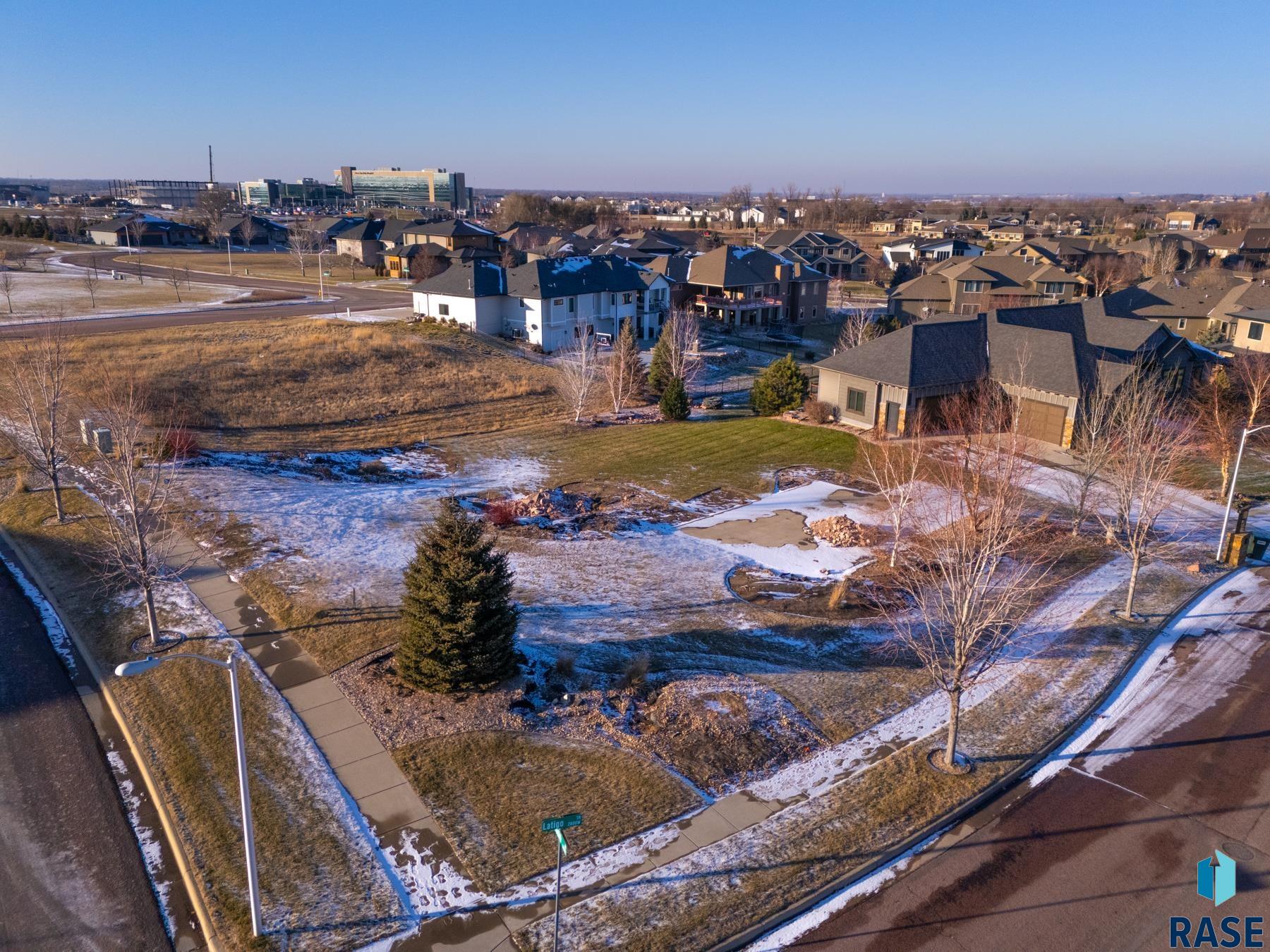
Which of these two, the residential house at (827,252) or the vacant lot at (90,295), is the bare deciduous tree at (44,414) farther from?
the residential house at (827,252)

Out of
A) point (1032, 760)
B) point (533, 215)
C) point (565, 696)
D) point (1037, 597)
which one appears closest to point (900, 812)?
point (1032, 760)

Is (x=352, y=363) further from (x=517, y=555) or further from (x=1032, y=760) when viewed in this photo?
(x=1032, y=760)

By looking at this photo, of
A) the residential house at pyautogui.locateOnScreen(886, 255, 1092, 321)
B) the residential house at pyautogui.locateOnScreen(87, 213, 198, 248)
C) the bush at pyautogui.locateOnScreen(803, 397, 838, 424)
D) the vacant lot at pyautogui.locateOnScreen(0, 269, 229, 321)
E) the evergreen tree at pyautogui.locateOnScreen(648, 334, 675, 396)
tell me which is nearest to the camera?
the bush at pyautogui.locateOnScreen(803, 397, 838, 424)

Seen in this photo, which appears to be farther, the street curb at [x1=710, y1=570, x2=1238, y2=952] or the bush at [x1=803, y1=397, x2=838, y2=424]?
the bush at [x1=803, y1=397, x2=838, y2=424]

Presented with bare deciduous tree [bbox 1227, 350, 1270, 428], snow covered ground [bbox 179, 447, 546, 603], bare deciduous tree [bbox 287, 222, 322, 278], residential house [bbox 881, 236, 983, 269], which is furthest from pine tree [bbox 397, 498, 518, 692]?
residential house [bbox 881, 236, 983, 269]

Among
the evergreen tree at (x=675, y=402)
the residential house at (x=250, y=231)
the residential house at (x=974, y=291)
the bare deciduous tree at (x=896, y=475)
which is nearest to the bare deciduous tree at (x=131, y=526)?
the bare deciduous tree at (x=896, y=475)

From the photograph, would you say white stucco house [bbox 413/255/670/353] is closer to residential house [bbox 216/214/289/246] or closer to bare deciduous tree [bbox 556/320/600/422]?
bare deciduous tree [bbox 556/320/600/422]

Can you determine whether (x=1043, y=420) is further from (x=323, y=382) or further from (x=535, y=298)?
(x=323, y=382)
